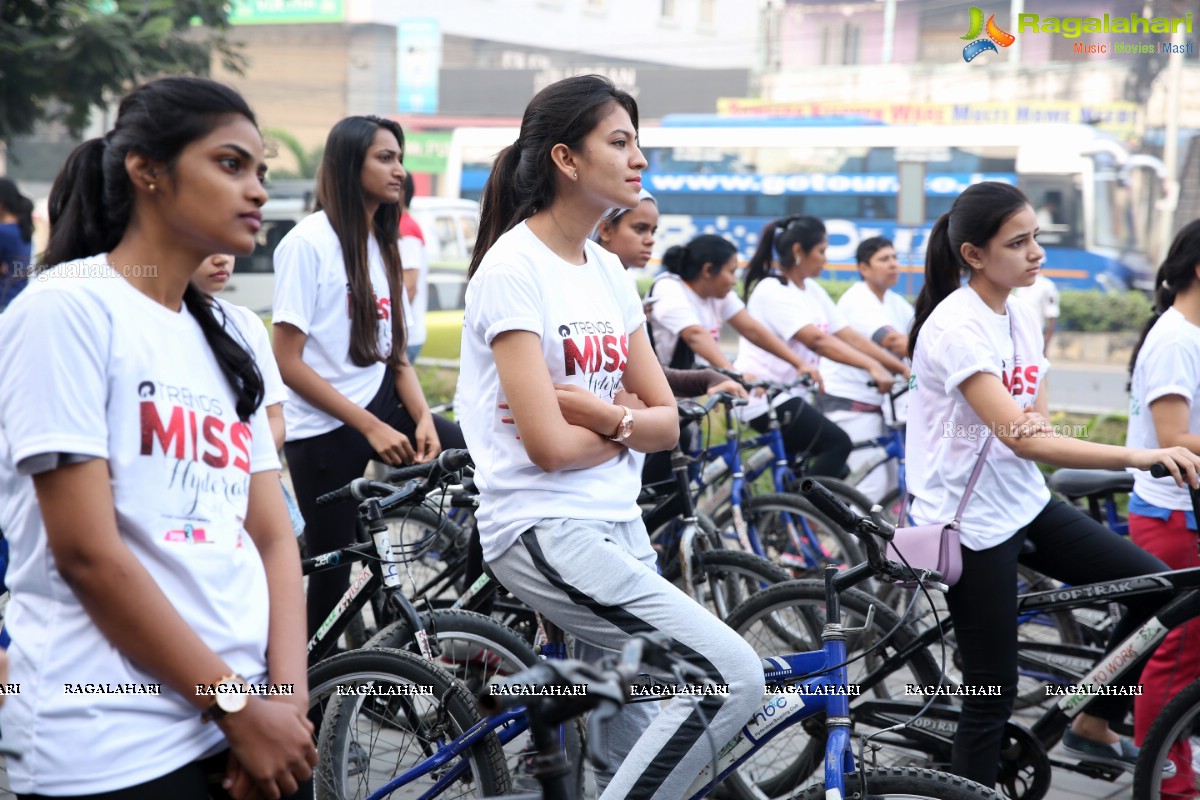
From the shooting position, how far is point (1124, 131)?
27.6m

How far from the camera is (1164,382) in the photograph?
3830 millimetres

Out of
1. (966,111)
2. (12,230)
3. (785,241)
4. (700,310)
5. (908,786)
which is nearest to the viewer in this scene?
(908,786)

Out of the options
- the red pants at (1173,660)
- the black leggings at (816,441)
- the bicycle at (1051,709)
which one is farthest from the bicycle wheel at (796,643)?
the black leggings at (816,441)

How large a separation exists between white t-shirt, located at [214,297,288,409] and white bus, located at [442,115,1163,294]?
17.8 meters

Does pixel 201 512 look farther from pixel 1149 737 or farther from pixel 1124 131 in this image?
pixel 1124 131

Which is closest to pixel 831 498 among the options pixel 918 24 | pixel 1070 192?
pixel 1070 192

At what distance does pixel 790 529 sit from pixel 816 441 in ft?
2.78

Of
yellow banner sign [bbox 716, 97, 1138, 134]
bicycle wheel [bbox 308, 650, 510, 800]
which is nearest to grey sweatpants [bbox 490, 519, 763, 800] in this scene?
bicycle wheel [bbox 308, 650, 510, 800]

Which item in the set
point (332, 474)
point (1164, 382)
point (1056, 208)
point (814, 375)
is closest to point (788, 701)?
point (1164, 382)

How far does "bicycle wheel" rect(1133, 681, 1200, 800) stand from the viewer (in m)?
3.39

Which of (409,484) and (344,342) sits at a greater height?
(344,342)

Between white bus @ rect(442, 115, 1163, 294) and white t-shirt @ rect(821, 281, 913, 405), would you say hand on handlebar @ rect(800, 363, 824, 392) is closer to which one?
white t-shirt @ rect(821, 281, 913, 405)

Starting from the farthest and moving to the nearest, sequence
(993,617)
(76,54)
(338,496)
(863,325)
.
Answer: (76,54)
(863,325)
(338,496)
(993,617)

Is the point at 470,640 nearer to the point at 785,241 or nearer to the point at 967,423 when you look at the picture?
the point at 967,423
